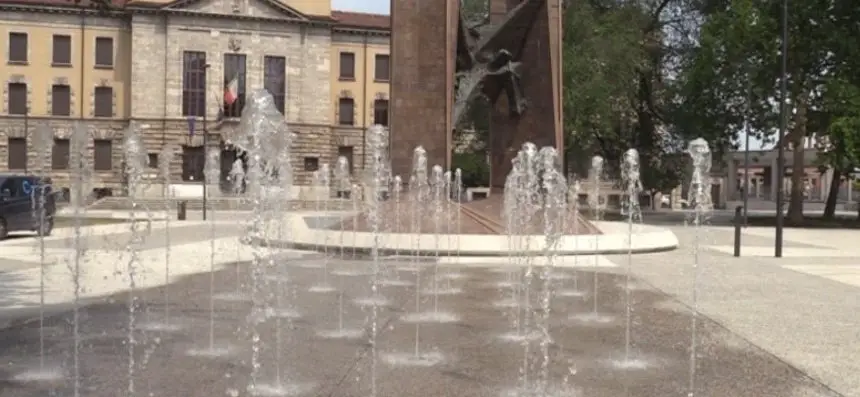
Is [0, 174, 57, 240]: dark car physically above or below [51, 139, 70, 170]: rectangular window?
below

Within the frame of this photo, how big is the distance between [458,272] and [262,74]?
1947 inches

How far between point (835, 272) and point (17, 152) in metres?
55.5

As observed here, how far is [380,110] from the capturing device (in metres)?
65.3

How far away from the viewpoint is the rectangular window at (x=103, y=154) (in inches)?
2317

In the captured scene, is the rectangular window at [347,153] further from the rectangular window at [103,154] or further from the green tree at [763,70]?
the green tree at [763,70]

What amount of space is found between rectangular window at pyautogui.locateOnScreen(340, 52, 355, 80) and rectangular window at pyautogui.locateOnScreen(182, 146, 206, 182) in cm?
1183

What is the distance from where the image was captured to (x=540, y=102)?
64.5ft

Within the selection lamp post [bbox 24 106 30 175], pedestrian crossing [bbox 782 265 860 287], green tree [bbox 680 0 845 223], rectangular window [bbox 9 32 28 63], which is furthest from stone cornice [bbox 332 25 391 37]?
pedestrian crossing [bbox 782 265 860 287]

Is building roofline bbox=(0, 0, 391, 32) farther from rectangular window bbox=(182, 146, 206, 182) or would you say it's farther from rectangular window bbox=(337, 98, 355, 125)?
rectangular window bbox=(182, 146, 206, 182)

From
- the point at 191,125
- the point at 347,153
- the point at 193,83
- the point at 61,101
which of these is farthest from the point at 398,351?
the point at 61,101

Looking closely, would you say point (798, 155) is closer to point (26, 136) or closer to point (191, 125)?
point (191, 125)

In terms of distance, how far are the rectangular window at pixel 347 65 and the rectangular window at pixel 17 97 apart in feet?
69.9

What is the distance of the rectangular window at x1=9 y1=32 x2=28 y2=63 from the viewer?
2279 inches

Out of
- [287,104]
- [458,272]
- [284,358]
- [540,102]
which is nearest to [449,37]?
[540,102]
